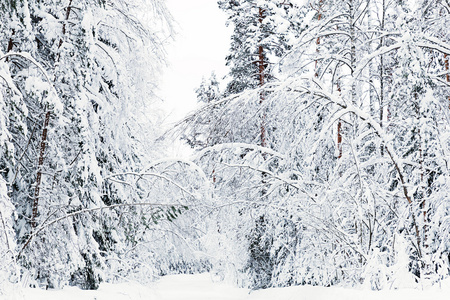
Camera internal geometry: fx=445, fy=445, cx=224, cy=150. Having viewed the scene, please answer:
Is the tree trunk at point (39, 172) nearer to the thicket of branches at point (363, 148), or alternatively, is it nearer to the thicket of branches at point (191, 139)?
the thicket of branches at point (191, 139)

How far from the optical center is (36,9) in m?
6.36

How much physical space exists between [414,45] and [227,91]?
459 inches

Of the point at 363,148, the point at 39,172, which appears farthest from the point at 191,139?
the point at 363,148

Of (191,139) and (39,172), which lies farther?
(191,139)

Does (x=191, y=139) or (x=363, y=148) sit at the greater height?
(x=191, y=139)

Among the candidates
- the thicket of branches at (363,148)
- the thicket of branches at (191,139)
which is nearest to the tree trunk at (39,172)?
the thicket of branches at (191,139)

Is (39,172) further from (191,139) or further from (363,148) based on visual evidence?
(363,148)

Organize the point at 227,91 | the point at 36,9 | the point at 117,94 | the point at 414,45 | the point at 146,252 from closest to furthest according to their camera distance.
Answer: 1. the point at 414,45
2. the point at 36,9
3. the point at 117,94
4. the point at 146,252
5. the point at 227,91

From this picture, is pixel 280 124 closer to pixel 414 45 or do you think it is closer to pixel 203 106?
pixel 203 106

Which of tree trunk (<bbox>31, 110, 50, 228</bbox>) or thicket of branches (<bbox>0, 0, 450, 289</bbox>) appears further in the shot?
tree trunk (<bbox>31, 110, 50, 228</bbox>)

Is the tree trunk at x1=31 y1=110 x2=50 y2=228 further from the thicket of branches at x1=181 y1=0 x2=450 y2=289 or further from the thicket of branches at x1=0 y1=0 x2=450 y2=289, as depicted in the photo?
the thicket of branches at x1=181 y1=0 x2=450 y2=289

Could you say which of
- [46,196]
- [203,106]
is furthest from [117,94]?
[46,196]

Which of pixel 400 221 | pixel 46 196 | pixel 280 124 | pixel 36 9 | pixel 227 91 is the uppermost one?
pixel 227 91

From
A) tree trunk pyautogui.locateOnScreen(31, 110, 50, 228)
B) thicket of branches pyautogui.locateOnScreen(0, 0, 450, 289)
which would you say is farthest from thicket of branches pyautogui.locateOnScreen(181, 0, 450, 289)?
tree trunk pyautogui.locateOnScreen(31, 110, 50, 228)
